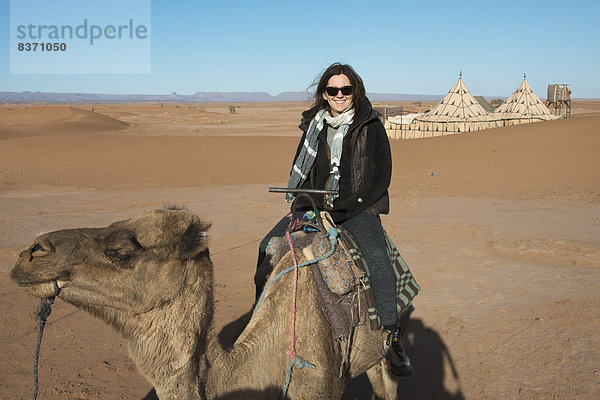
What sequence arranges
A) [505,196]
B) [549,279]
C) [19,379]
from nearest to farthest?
[19,379], [549,279], [505,196]

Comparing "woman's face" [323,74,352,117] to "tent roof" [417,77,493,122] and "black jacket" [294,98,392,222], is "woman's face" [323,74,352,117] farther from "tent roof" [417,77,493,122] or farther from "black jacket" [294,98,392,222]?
"tent roof" [417,77,493,122]

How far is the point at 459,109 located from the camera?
102 feet

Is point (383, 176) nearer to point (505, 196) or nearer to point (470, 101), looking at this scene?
point (505, 196)

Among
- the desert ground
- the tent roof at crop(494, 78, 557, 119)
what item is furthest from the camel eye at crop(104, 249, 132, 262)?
the tent roof at crop(494, 78, 557, 119)

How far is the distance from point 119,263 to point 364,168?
6.34 feet

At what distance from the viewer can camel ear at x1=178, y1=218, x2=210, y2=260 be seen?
7.78 feet

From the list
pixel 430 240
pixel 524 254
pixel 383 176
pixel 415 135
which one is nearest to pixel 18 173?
pixel 430 240

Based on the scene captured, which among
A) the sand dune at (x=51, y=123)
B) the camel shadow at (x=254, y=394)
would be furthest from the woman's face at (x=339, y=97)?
the sand dune at (x=51, y=123)

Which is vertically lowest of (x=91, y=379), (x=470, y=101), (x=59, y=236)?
(x=91, y=379)

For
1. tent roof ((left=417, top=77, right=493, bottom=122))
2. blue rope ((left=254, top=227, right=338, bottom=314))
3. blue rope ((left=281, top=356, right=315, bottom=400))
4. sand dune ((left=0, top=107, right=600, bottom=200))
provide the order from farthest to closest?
tent roof ((left=417, top=77, right=493, bottom=122)) < sand dune ((left=0, top=107, right=600, bottom=200)) < blue rope ((left=254, top=227, right=338, bottom=314)) < blue rope ((left=281, top=356, right=315, bottom=400))

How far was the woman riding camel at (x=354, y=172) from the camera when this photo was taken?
3498mm

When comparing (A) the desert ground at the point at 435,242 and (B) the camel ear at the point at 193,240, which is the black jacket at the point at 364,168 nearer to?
(B) the camel ear at the point at 193,240

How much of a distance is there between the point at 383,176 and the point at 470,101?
98.6ft

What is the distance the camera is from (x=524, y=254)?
8.95m
